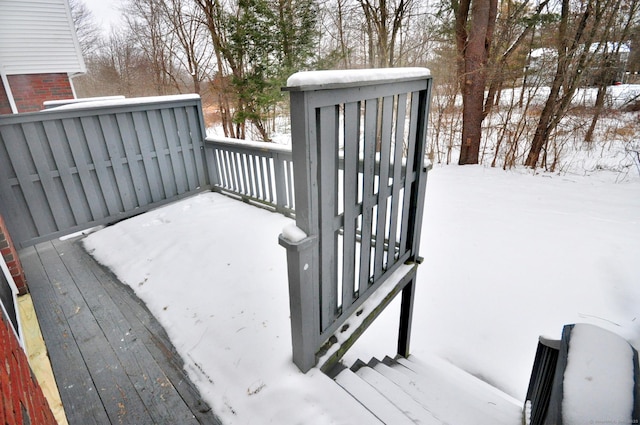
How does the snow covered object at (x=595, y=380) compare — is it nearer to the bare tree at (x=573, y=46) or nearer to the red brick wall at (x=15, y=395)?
the red brick wall at (x=15, y=395)

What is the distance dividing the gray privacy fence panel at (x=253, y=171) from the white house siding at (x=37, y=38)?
7.02 meters

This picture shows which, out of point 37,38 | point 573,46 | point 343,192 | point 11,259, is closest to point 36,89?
point 37,38

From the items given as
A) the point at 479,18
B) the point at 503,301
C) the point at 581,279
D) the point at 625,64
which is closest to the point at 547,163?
the point at 625,64

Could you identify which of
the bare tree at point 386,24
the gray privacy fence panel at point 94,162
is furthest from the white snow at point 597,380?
the bare tree at point 386,24

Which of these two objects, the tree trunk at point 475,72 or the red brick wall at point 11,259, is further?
the tree trunk at point 475,72

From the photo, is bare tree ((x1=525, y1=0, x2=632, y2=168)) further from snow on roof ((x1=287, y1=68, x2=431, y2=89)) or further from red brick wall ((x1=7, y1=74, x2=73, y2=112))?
red brick wall ((x1=7, y1=74, x2=73, y2=112))

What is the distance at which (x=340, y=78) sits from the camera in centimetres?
134

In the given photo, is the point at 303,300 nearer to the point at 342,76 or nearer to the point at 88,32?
the point at 342,76

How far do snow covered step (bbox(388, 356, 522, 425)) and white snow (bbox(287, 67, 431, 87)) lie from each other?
1.95 metres

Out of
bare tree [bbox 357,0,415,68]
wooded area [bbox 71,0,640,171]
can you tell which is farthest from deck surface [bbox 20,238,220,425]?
bare tree [bbox 357,0,415,68]

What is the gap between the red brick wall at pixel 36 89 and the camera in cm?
762

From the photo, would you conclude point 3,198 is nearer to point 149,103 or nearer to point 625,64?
point 149,103

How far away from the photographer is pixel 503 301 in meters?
3.28

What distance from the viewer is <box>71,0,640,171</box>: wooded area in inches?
246
